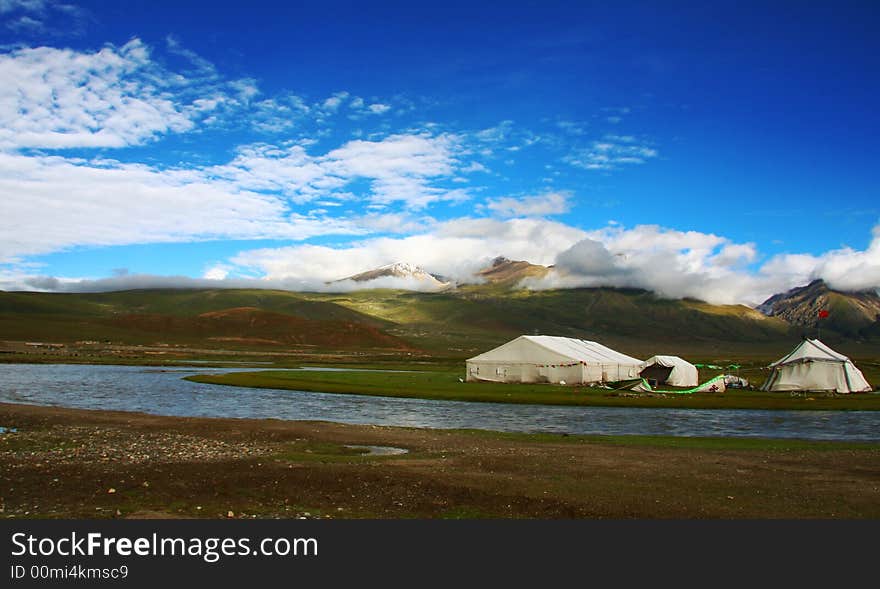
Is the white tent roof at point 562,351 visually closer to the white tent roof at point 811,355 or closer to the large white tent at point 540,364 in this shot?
the large white tent at point 540,364

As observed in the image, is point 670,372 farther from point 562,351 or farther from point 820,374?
point 820,374

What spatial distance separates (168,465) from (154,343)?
193 m

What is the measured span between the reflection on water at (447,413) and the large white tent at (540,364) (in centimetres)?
2071

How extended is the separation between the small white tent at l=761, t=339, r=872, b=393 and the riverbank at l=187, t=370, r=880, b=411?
160 centimetres

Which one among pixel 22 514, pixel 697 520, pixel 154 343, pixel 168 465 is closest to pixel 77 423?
pixel 168 465

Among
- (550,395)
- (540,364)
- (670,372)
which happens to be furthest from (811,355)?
(540,364)

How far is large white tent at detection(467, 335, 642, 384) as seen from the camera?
224ft

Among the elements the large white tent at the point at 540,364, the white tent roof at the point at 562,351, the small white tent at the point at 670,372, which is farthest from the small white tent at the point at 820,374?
the white tent roof at the point at 562,351

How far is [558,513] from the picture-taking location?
14.0m

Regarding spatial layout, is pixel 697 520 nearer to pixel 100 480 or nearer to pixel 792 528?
pixel 792 528

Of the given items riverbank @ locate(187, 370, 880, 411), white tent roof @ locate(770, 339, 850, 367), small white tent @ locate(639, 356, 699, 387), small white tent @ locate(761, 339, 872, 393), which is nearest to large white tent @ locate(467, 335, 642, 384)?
riverbank @ locate(187, 370, 880, 411)

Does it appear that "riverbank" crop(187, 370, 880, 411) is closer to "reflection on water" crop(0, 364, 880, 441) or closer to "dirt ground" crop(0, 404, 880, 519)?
"reflection on water" crop(0, 364, 880, 441)

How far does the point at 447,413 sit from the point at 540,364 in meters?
29.5

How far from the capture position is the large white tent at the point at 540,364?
68.4 meters
